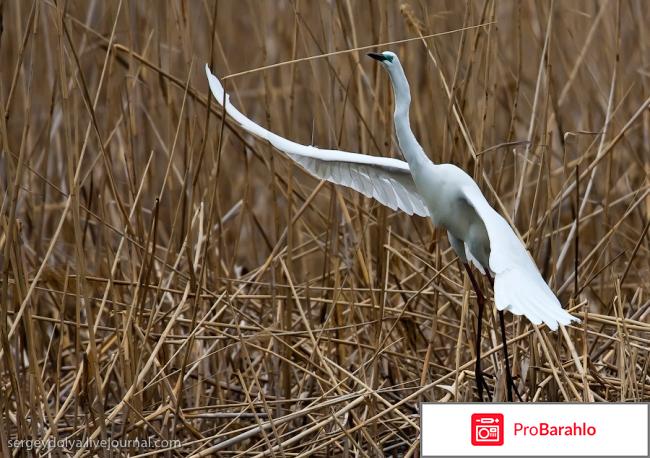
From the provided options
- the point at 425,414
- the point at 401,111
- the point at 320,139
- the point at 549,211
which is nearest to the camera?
the point at 401,111

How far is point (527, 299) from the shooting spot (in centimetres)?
117

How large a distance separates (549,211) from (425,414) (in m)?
0.52

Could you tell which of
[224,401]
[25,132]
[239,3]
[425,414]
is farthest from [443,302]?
[239,3]

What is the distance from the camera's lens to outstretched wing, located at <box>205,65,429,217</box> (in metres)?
1.58

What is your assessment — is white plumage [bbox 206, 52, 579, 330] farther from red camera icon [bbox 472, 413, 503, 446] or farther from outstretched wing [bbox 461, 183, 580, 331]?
red camera icon [bbox 472, 413, 503, 446]

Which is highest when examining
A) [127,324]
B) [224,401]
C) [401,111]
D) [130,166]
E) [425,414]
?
[401,111]

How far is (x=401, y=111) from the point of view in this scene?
54.9 inches

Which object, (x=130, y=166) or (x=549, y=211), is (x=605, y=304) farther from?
(x=130, y=166)

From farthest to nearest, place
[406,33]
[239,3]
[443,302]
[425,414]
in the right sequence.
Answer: [239,3], [406,33], [443,302], [425,414]

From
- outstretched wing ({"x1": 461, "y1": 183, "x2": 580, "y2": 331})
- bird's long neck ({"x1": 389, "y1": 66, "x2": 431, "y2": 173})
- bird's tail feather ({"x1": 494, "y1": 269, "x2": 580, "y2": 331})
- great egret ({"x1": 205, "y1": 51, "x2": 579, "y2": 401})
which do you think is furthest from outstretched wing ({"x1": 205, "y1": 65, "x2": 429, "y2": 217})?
bird's tail feather ({"x1": 494, "y1": 269, "x2": 580, "y2": 331})

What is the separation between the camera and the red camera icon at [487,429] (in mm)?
1466

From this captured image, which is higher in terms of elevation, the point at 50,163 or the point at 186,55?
the point at 186,55

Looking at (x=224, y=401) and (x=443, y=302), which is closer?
(x=224, y=401)

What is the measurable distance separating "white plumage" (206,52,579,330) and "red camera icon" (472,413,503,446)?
0.77ft
